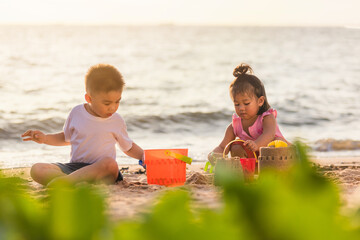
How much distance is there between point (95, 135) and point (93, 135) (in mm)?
17

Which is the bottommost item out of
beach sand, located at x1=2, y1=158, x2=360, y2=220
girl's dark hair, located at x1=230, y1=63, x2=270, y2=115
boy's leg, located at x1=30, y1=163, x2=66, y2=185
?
beach sand, located at x1=2, y1=158, x2=360, y2=220

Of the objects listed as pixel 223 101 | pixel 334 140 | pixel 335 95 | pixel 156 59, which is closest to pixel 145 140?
pixel 334 140

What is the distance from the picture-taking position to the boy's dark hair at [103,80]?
4.40 m

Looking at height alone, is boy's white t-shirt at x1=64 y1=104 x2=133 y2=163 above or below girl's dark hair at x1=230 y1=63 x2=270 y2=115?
below

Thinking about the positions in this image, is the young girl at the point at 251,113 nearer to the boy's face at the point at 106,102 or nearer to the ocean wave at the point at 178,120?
the boy's face at the point at 106,102

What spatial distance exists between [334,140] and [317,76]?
1313cm

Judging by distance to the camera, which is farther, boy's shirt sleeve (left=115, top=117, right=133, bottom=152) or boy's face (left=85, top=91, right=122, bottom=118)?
boy's shirt sleeve (left=115, top=117, right=133, bottom=152)

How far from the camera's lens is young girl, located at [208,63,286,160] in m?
5.09

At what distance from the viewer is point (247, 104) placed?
5.19 m

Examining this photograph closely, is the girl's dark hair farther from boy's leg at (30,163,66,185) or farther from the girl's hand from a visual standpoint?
boy's leg at (30,163,66,185)

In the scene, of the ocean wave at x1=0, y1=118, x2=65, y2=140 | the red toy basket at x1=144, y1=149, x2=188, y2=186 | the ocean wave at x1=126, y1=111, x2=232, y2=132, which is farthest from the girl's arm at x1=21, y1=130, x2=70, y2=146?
the ocean wave at x1=126, y1=111, x2=232, y2=132

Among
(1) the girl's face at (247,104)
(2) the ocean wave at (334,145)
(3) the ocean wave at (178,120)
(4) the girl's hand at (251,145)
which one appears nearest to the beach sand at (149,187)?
(4) the girl's hand at (251,145)

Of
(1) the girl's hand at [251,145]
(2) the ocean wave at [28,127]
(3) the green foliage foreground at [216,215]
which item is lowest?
(1) the girl's hand at [251,145]

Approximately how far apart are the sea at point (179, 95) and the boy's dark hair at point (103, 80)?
2.40 meters
